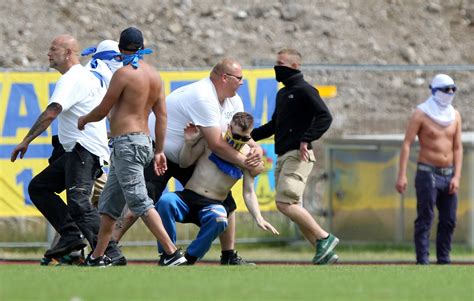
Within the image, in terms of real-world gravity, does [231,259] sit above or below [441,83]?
below

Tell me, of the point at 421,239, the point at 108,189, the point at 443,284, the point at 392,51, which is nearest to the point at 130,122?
the point at 108,189

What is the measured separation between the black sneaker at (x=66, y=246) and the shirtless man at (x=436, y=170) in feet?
→ 12.6

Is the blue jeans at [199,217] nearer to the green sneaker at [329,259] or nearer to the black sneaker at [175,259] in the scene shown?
the black sneaker at [175,259]

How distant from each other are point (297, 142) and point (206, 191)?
1.53m

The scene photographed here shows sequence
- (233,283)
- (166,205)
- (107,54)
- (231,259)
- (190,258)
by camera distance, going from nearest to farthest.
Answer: (233,283)
(166,205)
(190,258)
(231,259)
(107,54)

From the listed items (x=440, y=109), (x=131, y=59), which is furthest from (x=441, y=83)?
(x=131, y=59)

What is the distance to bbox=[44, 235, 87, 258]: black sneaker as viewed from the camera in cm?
1346

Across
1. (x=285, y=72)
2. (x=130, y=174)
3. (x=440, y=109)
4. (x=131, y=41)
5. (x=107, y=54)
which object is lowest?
(x=130, y=174)

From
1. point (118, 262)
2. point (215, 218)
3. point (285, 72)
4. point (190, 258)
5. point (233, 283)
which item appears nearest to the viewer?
point (233, 283)

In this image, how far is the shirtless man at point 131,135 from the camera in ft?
40.5

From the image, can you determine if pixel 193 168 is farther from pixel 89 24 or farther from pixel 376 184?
pixel 89 24

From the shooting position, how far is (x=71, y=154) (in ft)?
44.0

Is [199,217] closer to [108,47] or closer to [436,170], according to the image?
[108,47]

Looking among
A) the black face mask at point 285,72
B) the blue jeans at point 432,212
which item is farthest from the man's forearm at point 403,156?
the black face mask at point 285,72
